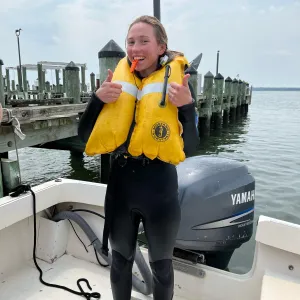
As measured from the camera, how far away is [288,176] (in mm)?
8297

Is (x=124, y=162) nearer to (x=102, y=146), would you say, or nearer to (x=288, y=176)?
(x=102, y=146)

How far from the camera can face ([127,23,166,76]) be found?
1.64 m

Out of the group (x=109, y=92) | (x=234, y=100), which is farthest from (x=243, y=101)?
(x=109, y=92)

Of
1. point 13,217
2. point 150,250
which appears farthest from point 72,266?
point 150,250

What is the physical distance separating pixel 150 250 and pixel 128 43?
3.63ft

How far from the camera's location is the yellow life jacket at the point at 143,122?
1.58m

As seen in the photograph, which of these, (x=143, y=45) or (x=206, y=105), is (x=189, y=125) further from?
(x=206, y=105)

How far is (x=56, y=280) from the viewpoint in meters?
2.48

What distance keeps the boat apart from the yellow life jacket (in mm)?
853

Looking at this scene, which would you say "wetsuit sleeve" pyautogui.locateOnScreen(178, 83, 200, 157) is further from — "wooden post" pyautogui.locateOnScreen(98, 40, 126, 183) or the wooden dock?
"wooden post" pyautogui.locateOnScreen(98, 40, 126, 183)

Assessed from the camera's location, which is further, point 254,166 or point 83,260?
point 254,166

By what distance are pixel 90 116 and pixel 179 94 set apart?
0.49 m

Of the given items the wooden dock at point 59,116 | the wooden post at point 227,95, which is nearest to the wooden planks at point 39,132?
the wooden dock at point 59,116

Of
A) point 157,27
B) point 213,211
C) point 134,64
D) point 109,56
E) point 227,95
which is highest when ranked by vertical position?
point 109,56
